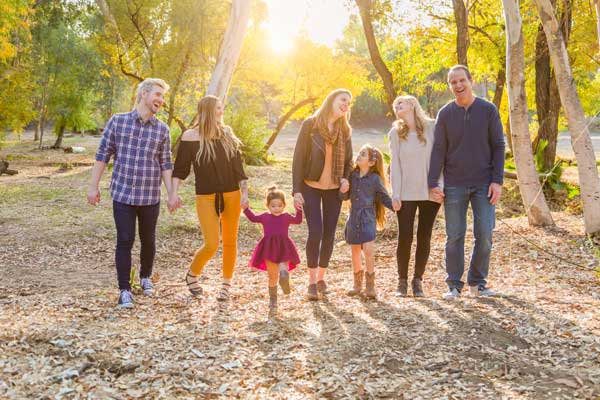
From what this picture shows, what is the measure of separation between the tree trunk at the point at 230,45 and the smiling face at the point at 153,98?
680 cm

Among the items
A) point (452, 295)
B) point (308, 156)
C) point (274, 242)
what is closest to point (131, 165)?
point (274, 242)

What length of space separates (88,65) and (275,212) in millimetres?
27549

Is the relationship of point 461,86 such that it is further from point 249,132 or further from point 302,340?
point 249,132

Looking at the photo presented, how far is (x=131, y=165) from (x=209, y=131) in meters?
0.74

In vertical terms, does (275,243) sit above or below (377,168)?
below

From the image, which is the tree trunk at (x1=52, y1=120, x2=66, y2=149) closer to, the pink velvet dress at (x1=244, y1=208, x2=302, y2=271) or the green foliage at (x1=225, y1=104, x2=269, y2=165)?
the green foliage at (x1=225, y1=104, x2=269, y2=165)

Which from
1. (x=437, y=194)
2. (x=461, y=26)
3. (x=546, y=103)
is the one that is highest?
(x=461, y=26)

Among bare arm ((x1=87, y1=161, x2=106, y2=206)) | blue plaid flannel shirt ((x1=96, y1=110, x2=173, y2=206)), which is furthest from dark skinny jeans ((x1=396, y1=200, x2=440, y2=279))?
bare arm ((x1=87, y1=161, x2=106, y2=206))

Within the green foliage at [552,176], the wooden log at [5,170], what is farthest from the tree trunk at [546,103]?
the wooden log at [5,170]

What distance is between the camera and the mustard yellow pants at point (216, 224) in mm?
5336

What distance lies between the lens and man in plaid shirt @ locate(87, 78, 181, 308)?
16.7 feet

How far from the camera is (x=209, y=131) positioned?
5.21 m

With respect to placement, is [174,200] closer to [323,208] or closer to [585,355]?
[323,208]

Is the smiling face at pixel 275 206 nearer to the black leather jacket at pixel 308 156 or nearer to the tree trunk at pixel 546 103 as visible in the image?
the black leather jacket at pixel 308 156
